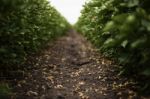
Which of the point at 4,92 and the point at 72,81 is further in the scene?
the point at 72,81

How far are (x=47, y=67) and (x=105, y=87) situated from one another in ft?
6.66

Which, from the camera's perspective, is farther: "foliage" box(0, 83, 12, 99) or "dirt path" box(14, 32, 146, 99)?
"dirt path" box(14, 32, 146, 99)

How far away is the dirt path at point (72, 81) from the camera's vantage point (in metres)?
5.34

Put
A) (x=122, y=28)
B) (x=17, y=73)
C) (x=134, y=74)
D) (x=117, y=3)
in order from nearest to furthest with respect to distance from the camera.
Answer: (x=122, y=28)
(x=117, y=3)
(x=134, y=74)
(x=17, y=73)

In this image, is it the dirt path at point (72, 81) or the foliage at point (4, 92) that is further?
the dirt path at point (72, 81)

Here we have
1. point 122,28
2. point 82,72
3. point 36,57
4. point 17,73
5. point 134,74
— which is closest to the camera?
point 122,28

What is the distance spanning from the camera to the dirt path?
534 centimetres

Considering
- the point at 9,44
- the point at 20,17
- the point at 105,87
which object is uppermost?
the point at 20,17

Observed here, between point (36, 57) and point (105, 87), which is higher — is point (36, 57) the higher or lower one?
the higher one

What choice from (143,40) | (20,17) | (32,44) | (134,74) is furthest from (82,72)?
(143,40)

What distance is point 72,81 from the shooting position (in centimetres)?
644

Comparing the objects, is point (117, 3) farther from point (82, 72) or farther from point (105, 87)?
point (82, 72)

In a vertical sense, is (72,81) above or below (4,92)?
above

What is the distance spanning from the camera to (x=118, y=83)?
18.6ft
